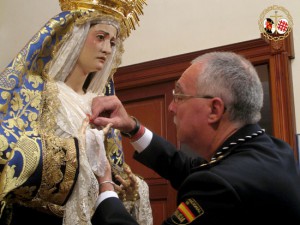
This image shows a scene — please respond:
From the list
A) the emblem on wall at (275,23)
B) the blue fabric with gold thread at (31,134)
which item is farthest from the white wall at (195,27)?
the blue fabric with gold thread at (31,134)

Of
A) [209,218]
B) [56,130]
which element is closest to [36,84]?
[56,130]

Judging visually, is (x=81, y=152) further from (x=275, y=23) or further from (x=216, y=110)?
(x=275, y=23)

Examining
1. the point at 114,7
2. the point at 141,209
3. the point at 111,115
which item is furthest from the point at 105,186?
the point at 114,7

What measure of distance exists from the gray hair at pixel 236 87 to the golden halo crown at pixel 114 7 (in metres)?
0.94

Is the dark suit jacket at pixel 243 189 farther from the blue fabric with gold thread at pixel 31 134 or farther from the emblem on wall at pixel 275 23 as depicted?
the emblem on wall at pixel 275 23

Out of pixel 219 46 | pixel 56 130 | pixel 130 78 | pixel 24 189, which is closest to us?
pixel 24 189

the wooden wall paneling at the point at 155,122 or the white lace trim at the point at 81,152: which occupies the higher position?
the wooden wall paneling at the point at 155,122

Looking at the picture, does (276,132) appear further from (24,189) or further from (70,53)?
(24,189)

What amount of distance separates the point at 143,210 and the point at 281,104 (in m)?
1.56

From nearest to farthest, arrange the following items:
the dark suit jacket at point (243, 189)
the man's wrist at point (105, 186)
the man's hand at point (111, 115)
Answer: the dark suit jacket at point (243, 189) < the man's wrist at point (105, 186) < the man's hand at point (111, 115)

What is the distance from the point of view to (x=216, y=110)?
165cm

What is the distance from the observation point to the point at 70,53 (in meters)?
2.39

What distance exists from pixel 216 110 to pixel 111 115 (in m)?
0.70

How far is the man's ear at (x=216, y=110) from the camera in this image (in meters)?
1.64
